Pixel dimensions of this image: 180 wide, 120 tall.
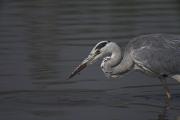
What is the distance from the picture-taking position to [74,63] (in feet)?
49.0

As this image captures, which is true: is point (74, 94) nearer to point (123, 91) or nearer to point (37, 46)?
point (123, 91)

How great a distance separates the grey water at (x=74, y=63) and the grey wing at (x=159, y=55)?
0.58 m

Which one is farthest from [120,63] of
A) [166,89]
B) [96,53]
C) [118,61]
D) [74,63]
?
[74,63]

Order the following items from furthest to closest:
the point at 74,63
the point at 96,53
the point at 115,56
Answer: the point at 74,63, the point at 115,56, the point at 96,53

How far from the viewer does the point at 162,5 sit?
23.4 meters

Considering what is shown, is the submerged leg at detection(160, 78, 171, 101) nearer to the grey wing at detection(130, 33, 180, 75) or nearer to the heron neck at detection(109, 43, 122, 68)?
the grey wing at detection(130, 33, 180, 75)

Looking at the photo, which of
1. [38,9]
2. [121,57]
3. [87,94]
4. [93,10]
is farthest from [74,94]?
[38,9]

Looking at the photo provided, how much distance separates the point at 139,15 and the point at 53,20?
2.51 m

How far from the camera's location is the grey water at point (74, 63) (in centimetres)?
1153

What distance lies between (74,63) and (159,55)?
3.22m

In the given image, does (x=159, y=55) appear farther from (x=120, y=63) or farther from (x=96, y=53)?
(x=96, y=53)

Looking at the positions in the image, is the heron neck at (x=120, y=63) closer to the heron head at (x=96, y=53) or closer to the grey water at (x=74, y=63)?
the heron head at (x=96, y=53)

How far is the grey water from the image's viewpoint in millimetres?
11531

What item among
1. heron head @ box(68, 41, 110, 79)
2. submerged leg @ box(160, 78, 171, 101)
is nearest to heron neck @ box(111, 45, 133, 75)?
heron head @ box(68, 41, 110, 79)
